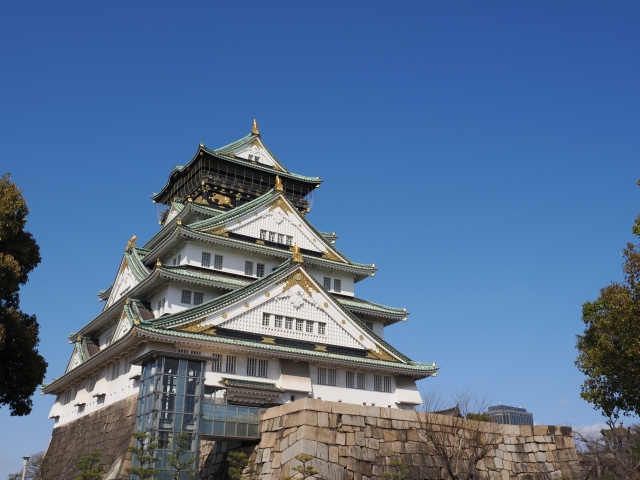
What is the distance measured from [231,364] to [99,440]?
8594 mm

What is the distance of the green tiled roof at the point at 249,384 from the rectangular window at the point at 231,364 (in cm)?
53

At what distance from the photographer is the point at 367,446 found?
77.3 feet

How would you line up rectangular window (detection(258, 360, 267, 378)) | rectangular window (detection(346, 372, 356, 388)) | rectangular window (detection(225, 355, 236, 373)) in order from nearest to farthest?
1. rectangular window (detection(225, 355, 236, 373))
2. rectangular window (detection(258, 360, 267, 378))
3. rectangular window (detection(346, 372, 356, 388))

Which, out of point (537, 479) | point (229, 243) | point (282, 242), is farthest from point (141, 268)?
point (537, 479)

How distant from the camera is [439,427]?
24.9 m

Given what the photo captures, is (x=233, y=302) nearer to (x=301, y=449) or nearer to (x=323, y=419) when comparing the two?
(x=323, y=419)

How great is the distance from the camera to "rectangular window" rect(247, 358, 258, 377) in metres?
30.3

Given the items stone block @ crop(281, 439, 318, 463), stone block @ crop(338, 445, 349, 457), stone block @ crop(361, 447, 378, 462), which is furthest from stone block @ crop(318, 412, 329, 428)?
stone block @ crop(361, 447, 378, 462)

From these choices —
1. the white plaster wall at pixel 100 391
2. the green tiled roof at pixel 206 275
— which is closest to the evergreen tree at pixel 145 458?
the white plaster wall at pixel 100 391

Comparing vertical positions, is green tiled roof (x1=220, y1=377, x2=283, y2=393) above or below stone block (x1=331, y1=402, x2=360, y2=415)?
above

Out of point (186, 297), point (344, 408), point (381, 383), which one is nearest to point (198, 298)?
point (186, 297)

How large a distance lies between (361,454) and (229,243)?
56.0ft

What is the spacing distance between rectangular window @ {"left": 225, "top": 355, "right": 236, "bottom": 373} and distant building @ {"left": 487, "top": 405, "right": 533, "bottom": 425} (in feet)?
42.4

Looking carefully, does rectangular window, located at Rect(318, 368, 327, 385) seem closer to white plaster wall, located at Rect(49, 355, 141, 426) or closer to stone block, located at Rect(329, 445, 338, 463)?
white plaster wall, located at Rect(49, 355, 141, 426)
